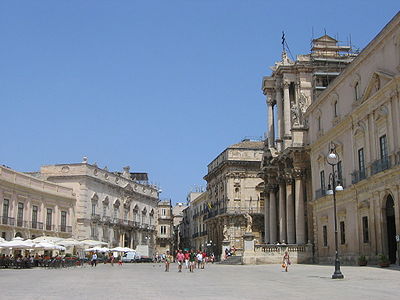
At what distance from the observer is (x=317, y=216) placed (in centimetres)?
3859

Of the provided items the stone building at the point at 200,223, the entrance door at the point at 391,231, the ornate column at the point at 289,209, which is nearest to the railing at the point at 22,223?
the ornate column at the point at 289,209

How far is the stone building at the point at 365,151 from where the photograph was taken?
2673 centimetres

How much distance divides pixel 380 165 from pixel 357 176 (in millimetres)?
3449

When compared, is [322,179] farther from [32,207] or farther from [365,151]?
[32,207]

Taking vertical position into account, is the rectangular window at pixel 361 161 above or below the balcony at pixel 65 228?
above

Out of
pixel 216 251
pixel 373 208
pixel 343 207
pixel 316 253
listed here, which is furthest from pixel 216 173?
pixel 373 208

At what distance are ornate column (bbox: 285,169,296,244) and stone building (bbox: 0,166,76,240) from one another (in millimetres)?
23839

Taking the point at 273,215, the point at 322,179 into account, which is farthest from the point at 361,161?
the point at 273,215

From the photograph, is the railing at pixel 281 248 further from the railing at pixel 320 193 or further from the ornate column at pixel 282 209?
the ornate column at pixel 282 209

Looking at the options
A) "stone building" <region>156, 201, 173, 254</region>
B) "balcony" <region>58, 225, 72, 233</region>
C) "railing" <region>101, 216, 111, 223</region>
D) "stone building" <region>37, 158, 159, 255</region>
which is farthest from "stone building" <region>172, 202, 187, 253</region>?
"balcony" <region>58, 225, 72, 233</region>

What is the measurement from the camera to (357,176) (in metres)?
30.9

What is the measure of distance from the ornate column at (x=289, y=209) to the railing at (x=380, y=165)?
14.8 meters

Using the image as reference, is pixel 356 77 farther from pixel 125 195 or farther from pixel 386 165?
pixel 125 195

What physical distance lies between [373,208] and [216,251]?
43157 mm
